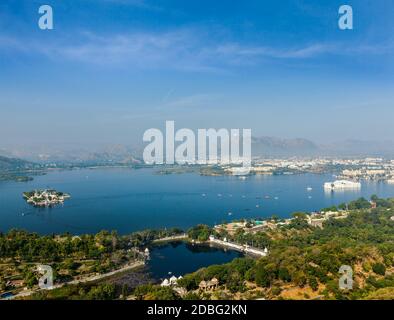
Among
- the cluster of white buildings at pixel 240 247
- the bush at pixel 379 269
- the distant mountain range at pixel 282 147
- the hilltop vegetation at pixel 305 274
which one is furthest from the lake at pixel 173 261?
the distant mountain range at pixel 282 147

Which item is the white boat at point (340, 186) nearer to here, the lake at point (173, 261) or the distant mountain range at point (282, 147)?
the lake at point (173, 261)

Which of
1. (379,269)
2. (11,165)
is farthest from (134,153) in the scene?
(379,269)

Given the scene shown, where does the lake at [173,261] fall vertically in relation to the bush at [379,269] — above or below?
below

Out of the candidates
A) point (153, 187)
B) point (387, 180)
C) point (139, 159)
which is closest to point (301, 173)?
point (387, 180)

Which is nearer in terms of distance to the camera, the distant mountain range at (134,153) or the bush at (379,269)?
the bush at (379,269)

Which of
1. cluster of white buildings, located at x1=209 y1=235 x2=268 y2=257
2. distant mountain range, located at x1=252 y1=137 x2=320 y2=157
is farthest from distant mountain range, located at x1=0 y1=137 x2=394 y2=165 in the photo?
cluster of white buildings, located at x1=209 y1=235 x2=268 y2=257

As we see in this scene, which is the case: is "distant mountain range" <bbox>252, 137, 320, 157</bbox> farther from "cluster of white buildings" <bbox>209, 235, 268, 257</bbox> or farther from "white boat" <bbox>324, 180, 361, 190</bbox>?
"cluster of white buildings" <bbox>209, 235, 268, 257</bbox>
